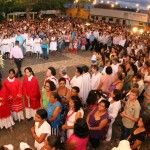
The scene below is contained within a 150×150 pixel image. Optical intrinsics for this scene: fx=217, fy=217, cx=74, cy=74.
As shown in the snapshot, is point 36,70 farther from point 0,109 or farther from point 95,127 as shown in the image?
point 95,127

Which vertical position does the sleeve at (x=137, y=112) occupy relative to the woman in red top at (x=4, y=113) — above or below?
above

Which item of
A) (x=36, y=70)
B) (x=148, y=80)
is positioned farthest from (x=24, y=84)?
(x=36, y=70)

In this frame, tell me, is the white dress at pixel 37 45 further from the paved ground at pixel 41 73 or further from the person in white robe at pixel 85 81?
the person in white robe at pixel 85 81

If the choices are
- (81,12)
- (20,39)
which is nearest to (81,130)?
(20,39)

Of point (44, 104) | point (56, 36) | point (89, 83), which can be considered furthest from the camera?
point (56, 36)

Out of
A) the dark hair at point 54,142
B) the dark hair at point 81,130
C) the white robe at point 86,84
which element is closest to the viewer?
the dark hair at point 54,142

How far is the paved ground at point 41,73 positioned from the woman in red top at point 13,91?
53cm

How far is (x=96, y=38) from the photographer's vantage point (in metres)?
14.6

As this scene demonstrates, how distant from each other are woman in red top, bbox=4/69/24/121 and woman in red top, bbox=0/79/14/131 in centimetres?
20

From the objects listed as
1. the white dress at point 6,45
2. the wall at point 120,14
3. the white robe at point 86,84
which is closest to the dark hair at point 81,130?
the white robe at point 86,84

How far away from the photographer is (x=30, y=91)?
545 centimetres

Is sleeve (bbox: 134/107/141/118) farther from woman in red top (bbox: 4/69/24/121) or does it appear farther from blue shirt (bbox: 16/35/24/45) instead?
blue shirt (bbox: 16/35/24/45)

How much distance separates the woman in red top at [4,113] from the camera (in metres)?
4.98

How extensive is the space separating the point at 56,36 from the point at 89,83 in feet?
25.3
